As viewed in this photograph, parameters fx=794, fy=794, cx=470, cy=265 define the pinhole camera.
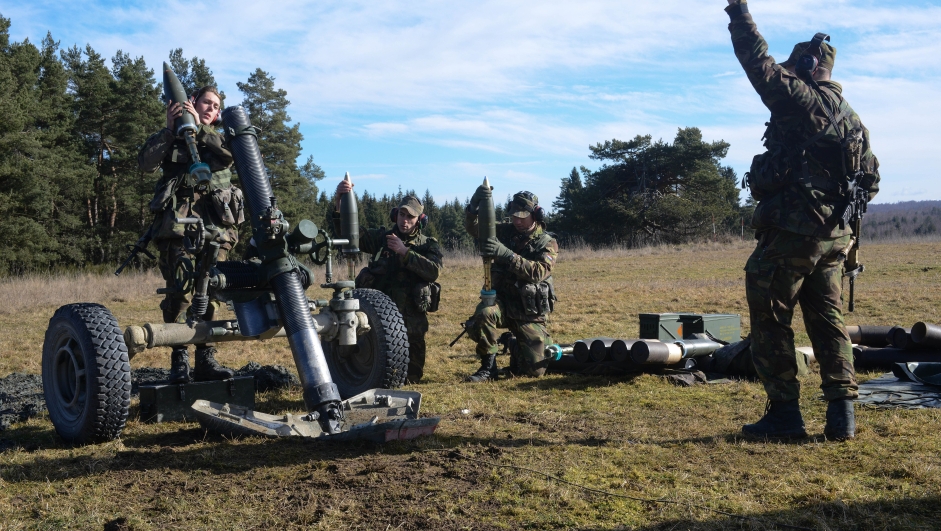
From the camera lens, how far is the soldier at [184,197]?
5984 millimetres

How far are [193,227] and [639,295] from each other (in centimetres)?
1192

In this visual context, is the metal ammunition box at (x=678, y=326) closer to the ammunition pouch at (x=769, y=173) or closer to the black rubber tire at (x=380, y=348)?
the black rubber tire at (x=380, y=348)

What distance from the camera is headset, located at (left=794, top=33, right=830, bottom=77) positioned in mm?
5051

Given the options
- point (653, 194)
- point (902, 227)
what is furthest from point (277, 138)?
point (902, 227)

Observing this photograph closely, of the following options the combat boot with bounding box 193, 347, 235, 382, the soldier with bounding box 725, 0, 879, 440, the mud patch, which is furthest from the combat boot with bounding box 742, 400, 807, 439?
the mud patch

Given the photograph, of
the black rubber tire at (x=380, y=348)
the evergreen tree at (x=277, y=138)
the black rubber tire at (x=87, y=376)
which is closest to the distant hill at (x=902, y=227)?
the black rubber tire at (x=380, y=348)

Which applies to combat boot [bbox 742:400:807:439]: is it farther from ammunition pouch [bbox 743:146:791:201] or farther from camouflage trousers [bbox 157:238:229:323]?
camouflage trousers [bbox 157:238:229:323]

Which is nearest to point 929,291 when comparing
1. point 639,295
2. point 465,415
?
point 639,295

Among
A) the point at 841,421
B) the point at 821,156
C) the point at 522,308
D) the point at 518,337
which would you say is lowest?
the point at 841,421

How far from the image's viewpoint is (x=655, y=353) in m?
7.43

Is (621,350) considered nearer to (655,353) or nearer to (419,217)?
(655,353)

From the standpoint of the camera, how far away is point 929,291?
1451 cm

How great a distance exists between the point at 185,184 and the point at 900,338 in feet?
22.2

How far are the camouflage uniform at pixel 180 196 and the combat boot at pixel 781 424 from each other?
3979mm
